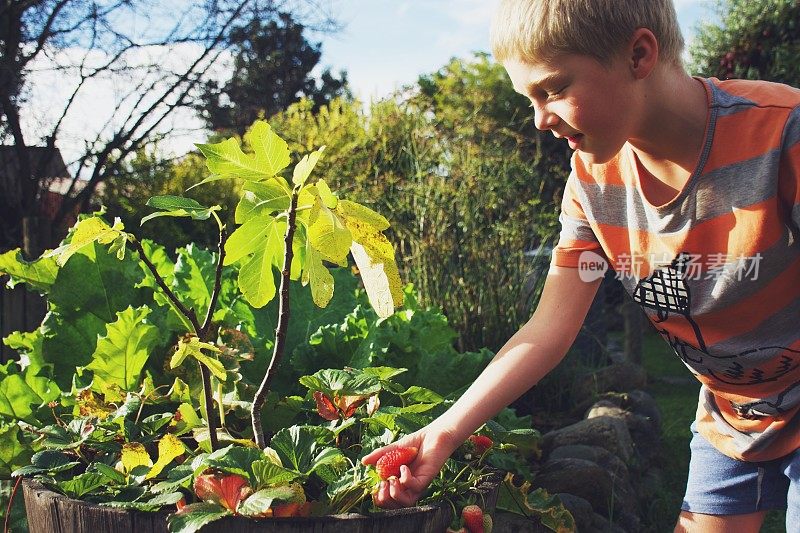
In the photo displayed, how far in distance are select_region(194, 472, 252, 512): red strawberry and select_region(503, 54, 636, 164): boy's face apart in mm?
737

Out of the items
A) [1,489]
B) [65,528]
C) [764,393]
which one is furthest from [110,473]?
[764,393]

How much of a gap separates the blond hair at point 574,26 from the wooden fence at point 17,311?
271 centimetres

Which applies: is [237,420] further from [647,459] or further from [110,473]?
[647,459]

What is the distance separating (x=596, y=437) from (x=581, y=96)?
6.27 feet

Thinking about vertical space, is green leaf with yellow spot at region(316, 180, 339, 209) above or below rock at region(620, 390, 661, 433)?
above

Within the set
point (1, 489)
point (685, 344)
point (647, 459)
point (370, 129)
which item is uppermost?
point (370, 129)

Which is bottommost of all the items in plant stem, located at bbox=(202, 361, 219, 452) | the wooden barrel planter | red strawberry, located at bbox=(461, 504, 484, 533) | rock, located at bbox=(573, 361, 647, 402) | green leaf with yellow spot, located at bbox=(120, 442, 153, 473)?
rock, located at bbox=(573, 361, 647, 402)

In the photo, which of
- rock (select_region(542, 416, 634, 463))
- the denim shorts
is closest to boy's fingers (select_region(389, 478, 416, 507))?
the denim shorts

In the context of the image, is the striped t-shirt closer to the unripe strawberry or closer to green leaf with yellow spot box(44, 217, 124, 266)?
the unripe strawberry

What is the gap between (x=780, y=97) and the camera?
135cm

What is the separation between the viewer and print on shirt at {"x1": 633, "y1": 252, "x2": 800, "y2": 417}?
1508 millimetres

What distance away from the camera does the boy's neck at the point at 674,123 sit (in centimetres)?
138

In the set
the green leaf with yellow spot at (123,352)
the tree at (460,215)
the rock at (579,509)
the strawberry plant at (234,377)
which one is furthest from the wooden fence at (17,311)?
the rock at (579,509)

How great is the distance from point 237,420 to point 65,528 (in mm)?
479
